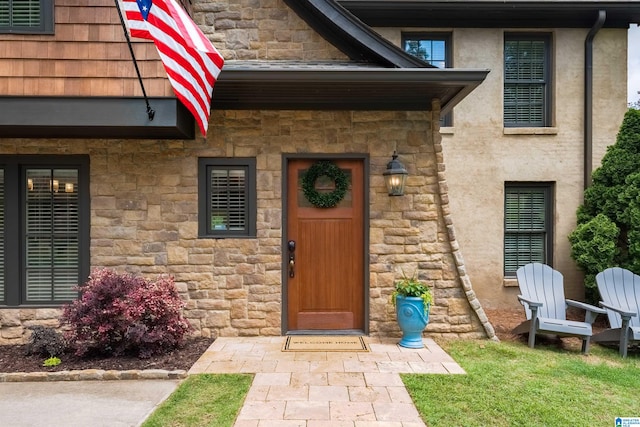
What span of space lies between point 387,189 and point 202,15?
3374 millimetres

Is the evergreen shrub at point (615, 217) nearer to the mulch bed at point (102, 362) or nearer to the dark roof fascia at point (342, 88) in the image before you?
the dark roof fascia at point (342, 88)

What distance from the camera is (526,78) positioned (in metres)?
7.45

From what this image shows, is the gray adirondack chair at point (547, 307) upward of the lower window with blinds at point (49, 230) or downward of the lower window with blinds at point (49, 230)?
downward

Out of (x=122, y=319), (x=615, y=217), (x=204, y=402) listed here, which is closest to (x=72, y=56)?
(x=122, y=319)

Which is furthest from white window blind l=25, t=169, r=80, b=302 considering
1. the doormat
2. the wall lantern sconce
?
the wall lantern sconce

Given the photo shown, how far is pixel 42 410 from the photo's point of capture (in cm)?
337

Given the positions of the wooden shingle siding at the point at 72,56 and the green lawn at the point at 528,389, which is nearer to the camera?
the green lawn at the point at 528,389

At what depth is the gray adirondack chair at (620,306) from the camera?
4844 mm

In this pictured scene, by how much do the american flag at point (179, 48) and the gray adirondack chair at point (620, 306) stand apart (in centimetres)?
544

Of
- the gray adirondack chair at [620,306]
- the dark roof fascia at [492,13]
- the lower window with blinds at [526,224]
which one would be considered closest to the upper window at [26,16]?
the dark roof fascia at [492,13]

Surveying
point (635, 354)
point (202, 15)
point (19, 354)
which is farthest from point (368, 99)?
point (19, 354)

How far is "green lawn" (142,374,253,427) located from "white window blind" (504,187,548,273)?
557cm

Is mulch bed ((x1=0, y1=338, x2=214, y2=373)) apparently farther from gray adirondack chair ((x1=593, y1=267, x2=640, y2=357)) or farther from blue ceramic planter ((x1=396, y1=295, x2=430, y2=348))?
gray adirondack chair ((x1=593, y1=267, x2=640, y2=357))

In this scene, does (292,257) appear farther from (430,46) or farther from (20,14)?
(430,46)
